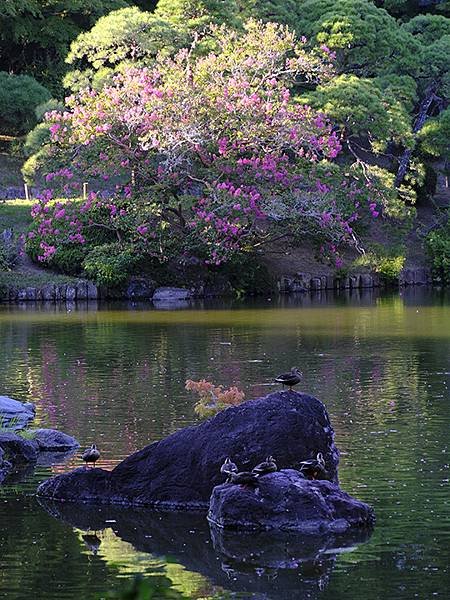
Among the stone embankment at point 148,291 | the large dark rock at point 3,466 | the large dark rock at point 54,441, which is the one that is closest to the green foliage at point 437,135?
the stone embankment at point 148,291

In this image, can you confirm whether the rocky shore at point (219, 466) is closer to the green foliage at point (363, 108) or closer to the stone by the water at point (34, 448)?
the stone by the water at point (34, 448)

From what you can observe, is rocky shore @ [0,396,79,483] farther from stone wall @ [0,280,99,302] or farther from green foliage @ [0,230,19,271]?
green foliage @ [0,230,19,271]

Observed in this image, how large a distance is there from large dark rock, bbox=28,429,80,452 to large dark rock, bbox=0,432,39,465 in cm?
31

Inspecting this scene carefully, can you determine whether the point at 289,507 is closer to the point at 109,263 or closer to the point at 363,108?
the point at 109,263

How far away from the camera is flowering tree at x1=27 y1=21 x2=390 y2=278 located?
1614 inches

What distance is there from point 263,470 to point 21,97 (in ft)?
132

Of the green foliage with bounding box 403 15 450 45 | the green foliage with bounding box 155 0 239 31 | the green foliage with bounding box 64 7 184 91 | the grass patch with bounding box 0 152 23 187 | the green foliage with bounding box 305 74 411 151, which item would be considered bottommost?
the grass patch with bounding box 0 152 23 187

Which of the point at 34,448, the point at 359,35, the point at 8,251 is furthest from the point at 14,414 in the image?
the point at 359,35

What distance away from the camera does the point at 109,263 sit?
40.5 meters

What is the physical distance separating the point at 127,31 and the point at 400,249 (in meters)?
12.3

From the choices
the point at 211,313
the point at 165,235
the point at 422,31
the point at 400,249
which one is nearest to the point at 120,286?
the point at 165,235

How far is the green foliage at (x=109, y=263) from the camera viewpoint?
4056 centimetres

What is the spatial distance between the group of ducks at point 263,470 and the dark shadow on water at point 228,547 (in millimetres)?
477

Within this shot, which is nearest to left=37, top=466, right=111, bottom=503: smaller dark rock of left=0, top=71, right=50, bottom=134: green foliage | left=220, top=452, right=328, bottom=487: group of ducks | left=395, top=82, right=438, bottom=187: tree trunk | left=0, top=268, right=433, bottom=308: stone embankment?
left=220, top=452, right=328, bottom=487: group of ducks
